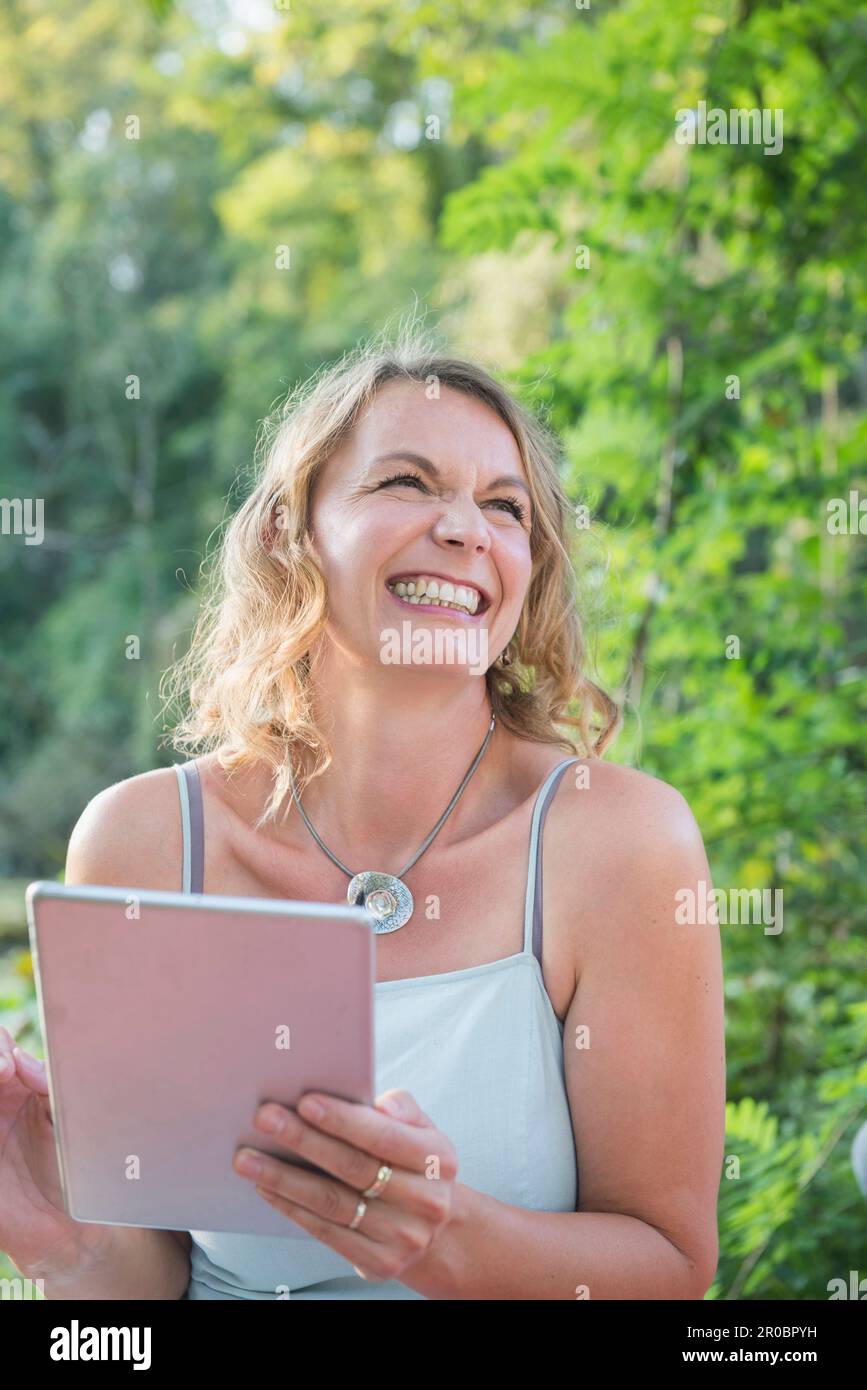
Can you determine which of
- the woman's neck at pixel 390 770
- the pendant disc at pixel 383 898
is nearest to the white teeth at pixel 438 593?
the woman's neck at pixel 390 770

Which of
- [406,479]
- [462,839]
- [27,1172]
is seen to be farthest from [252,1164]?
[406,479]

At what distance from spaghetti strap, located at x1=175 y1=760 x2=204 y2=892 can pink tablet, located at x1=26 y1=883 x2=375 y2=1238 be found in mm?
549

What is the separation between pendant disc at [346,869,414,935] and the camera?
5.95 feet

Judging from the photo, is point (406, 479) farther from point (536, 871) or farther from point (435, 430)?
point (536, 871)

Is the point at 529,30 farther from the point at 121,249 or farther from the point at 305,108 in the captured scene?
the point at 121,249

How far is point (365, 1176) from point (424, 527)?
91 cm

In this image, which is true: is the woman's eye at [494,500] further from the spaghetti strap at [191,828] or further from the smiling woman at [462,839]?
the spaghetti strap at [191,828]

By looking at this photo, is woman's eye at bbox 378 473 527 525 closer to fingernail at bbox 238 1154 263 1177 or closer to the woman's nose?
the woman's nose

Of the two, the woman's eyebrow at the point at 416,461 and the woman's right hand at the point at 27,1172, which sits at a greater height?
the woman's eyebrow at the point at 416,461

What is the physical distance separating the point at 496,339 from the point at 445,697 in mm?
6284

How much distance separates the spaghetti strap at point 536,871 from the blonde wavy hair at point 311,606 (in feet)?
0.67

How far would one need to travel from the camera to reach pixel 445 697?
1.86 metres

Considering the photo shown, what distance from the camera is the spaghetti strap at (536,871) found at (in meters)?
1.74

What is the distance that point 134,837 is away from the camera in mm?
1885
